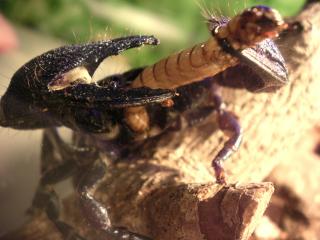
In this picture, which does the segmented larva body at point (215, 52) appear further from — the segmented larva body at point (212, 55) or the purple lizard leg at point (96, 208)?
the purple lizard leg at point (96, 208)

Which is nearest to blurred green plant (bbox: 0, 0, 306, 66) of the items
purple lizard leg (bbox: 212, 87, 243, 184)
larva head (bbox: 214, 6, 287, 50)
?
purple lizard leg (bbox: 212, 87, 243, 184)

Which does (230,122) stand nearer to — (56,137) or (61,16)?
(56,137)

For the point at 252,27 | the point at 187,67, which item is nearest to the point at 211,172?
the point at 187,67

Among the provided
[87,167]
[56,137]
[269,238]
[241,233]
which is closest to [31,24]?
[56,137]

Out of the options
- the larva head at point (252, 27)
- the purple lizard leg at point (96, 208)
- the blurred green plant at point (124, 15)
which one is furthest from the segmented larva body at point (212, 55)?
the blurred green plant at point (124, 15)

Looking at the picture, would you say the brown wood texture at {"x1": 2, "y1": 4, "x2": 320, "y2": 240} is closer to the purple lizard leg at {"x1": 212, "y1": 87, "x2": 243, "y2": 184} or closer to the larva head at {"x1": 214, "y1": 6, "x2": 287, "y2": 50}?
the purple lizard leg at {"x1": 212, "y1": 87, "x2": 243, "y2": 184}

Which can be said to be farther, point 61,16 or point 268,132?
point 61,16
